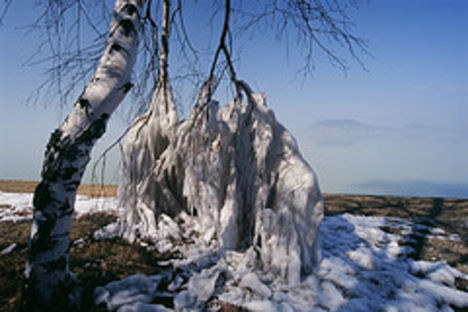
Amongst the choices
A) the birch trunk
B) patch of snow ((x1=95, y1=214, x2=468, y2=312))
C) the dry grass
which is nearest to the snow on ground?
the dry grass

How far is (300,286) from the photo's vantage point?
3664 mm

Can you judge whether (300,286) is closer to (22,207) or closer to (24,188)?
(22,207)

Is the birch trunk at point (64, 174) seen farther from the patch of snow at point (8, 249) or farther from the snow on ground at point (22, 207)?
the snow on ground at point (22, 207)

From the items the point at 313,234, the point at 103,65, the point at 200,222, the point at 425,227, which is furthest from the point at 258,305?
the point at 425,227

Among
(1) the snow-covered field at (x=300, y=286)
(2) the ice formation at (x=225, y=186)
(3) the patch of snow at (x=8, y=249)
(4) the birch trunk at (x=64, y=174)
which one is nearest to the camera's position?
(4) the birch trunk at (x=64, y=174)

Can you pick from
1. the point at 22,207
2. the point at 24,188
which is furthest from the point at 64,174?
the point at 24,188

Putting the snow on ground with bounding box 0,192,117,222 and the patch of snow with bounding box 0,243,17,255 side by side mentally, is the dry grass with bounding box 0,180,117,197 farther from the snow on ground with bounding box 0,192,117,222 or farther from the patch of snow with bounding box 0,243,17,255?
the patch of snow with bounding box 0,243,17,255

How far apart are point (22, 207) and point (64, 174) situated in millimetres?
7894

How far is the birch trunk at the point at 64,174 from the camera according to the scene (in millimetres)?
2396

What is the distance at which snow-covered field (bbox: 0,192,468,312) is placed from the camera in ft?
10.0

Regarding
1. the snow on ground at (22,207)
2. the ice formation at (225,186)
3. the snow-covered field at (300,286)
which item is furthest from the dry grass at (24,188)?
the snow-covered field at (300,286)

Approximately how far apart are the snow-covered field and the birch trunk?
0.60 m

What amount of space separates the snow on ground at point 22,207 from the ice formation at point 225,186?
1.70 metres

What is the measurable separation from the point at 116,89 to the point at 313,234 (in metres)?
3.46
